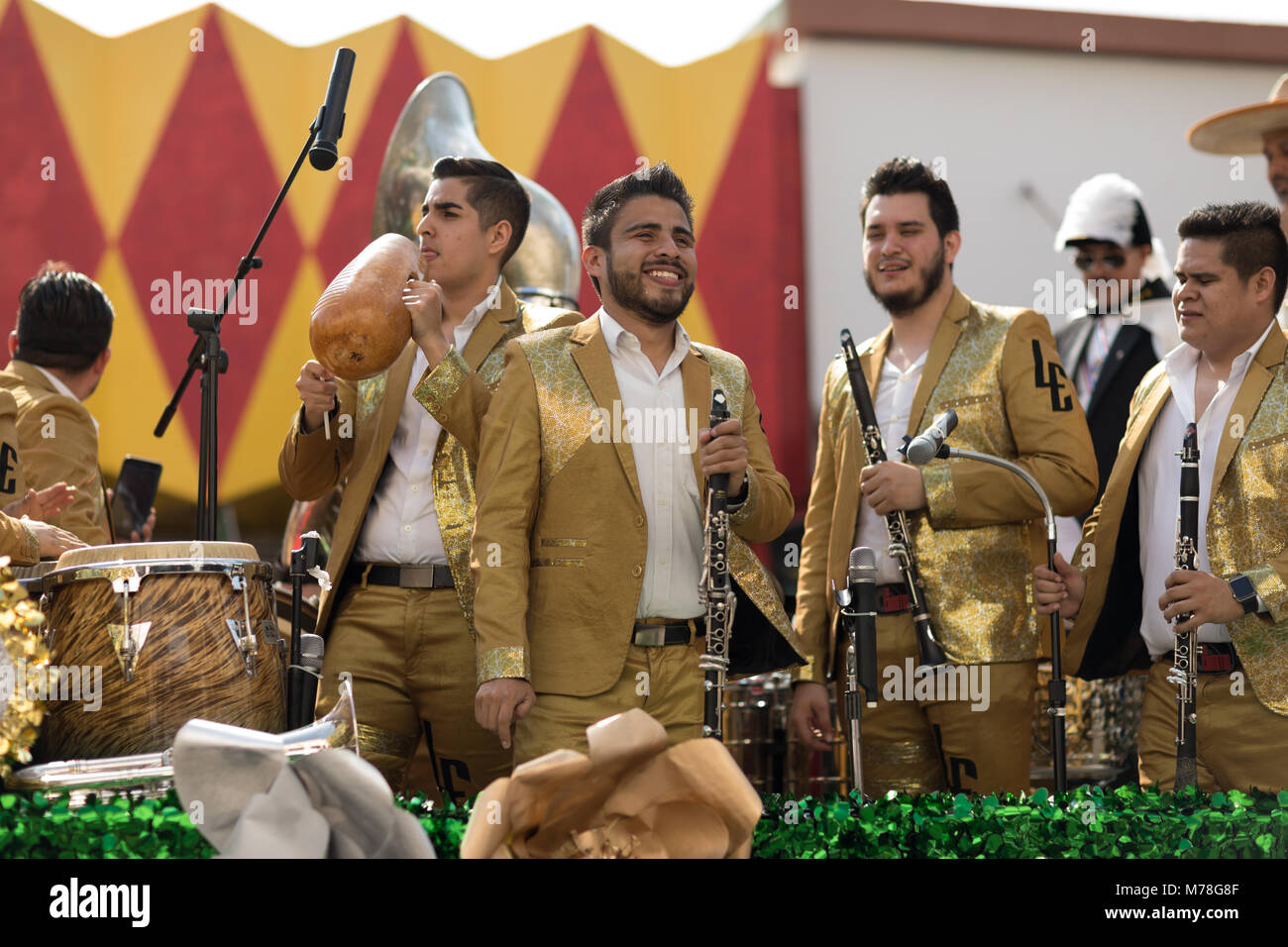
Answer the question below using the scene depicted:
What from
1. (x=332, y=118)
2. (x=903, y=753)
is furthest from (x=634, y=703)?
(x=332, y=118)

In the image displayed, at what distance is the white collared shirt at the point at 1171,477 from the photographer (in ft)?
11.4

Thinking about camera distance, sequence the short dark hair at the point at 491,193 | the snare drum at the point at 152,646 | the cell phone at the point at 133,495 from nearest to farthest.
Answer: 1. the snare drum at the point at 152,646
2. the short dark hair at the point at 491,193
3. the cell phone at the point at 133,495

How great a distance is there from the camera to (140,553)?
295 centimetres

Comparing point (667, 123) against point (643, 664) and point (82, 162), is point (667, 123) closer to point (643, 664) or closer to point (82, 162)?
point (82, 162)

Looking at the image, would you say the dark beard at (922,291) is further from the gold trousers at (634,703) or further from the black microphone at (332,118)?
the black microphone at (332,118)

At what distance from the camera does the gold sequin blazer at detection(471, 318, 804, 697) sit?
304 centimetres

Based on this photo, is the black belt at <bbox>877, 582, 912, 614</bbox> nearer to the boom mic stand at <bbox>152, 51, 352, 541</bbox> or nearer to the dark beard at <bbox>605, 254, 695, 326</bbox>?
the dark beard at <bbox>605, 254, 695, 326</bbox>

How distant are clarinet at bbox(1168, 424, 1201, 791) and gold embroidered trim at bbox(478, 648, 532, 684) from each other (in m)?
1.48

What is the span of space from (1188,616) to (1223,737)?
34cm

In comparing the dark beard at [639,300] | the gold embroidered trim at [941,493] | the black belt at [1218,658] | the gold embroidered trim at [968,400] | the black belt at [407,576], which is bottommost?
the black belt at [1218,658]

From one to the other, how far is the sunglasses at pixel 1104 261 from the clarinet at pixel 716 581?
9.13 ft

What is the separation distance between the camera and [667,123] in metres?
7.70

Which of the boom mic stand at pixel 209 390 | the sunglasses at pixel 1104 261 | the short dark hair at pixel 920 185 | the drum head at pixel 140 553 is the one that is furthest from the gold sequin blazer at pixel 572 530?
the sunglasses at pixel 1104 261

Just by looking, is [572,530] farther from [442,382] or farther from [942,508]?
[942,508]
